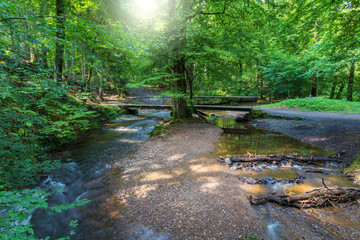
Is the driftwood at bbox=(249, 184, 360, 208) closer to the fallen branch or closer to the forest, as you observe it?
the fallen branch

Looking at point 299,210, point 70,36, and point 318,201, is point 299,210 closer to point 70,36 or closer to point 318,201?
point 318,201

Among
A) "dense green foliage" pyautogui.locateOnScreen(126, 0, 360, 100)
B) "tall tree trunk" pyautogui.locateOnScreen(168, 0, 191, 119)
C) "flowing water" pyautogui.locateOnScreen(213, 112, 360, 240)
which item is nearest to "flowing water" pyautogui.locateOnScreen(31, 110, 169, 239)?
"flowing water" pyautogui.locateOnScreen(213, 112, 360, 240)

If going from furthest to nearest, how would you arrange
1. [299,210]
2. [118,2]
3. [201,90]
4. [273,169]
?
[201,90] < [118,2] < [273,169] < [299,210]

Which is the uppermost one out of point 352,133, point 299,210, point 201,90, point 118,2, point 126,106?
point 118,2

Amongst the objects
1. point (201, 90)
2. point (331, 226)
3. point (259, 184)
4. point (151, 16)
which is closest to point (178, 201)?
point (259, 184)

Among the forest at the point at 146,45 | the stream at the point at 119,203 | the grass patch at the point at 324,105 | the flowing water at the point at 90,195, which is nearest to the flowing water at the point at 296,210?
the stream at the point at 119,203

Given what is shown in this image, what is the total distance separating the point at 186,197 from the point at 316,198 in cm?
262

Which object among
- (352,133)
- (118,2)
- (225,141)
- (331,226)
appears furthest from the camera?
(225,141)

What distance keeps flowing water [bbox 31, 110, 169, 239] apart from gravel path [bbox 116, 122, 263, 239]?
24 centimetres

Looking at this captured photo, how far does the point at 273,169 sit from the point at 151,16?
7118 millimetres

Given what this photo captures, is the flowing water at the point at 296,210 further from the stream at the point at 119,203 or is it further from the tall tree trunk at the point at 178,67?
the tall tree trunk at the point at 178,67

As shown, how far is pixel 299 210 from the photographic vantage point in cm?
282

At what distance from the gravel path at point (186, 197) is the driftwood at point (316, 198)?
48cm

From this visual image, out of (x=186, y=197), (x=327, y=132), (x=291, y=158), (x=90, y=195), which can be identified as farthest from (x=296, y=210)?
(x=327, y=132)
